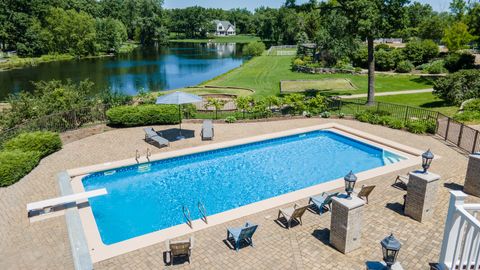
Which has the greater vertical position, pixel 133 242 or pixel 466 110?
pixel 466 110

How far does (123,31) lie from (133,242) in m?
90.7

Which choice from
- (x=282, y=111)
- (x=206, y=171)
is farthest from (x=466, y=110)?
(x=206, y=171)

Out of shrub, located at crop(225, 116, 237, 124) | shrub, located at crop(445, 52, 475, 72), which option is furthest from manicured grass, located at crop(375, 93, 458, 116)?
shrub, located at crop(445, 52, 475, 72)

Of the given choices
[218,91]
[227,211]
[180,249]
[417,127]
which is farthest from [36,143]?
[218,91]

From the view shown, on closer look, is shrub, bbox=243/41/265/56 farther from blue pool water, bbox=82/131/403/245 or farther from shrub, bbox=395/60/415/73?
blue pool water, bbox=82/131/403/245

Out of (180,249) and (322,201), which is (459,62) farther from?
(180,249)

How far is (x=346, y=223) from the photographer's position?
8312 millimetres

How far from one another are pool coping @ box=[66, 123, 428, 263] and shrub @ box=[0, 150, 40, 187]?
5.14 ft

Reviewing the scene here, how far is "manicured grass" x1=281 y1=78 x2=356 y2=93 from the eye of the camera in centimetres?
3413

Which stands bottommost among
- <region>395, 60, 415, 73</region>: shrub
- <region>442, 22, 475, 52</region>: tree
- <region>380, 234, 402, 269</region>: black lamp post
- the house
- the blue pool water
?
the blue pool water

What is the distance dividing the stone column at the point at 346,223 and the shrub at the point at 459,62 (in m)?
39.1

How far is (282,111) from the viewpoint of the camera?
2311 cm

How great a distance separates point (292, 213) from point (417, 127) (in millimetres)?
12209

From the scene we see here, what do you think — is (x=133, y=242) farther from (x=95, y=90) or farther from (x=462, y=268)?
(x=95, y=90)
